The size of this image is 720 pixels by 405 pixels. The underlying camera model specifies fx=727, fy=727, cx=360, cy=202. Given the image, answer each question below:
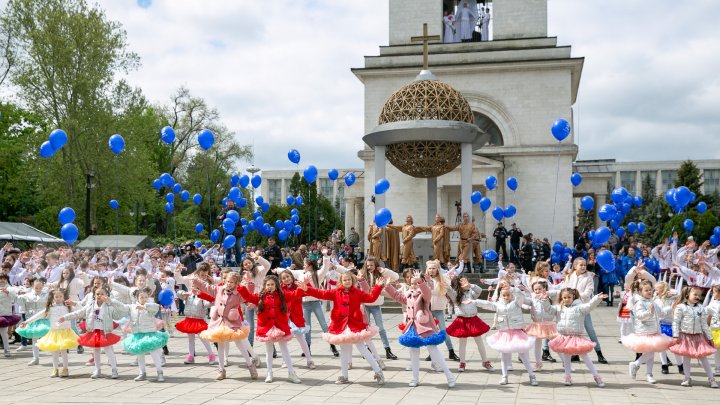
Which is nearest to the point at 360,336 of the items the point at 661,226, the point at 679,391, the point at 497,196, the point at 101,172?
the point at 679,391

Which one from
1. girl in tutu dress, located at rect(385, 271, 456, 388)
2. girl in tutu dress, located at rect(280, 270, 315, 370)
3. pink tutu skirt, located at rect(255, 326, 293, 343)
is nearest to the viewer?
girl in tutu dress, located at rect(385, 271, 456, 388)

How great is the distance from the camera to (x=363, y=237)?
38656 mm

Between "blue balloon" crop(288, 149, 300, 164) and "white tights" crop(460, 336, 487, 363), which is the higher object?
"blue balloon" crop(288, 149, 300, 164)

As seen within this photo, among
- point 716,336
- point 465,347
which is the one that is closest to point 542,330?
point 465,347

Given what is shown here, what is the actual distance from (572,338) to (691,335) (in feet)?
5.86

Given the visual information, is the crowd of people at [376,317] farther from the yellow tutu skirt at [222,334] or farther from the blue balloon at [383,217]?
the blue balloon at [383,217]

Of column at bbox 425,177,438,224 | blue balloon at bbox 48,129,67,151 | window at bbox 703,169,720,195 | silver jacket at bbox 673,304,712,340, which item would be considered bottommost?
silver jacket at bbox 673,304,712,340

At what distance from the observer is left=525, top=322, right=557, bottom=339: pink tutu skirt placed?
35.9 feet

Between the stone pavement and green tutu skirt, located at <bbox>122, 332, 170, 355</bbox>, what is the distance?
0.48 meters

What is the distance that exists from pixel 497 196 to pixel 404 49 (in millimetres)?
8867

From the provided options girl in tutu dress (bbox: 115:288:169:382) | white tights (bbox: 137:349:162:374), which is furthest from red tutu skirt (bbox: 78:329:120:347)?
white tights (bbox: 137:349:162:374)

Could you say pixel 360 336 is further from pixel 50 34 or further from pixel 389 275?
pixel 50 34

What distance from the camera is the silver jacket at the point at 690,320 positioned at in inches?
411

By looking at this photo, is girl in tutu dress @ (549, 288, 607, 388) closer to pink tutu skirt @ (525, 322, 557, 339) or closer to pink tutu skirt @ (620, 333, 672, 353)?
pink tutu skirt @ (525, 322, 557, 339)
